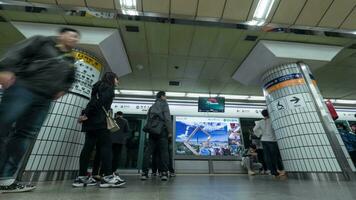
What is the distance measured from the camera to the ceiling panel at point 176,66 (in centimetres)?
547

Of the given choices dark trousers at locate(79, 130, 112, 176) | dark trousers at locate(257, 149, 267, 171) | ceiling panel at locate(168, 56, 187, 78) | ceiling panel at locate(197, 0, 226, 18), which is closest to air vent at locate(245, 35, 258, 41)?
ceiling panel at locate(197, 0, 226, 18)

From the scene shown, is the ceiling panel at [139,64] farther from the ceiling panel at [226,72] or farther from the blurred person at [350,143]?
the blurred person at [350,143]

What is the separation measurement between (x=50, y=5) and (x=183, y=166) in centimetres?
567

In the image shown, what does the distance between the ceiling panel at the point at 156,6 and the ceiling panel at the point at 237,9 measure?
108 cm

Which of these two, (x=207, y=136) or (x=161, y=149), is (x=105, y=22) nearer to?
(x=161, y=149)

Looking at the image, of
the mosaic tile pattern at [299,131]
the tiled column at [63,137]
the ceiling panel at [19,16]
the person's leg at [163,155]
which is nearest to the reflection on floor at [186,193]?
the person's leg at [163,155]

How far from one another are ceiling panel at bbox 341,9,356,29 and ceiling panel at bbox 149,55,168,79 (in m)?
3.81

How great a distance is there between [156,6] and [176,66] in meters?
2.28

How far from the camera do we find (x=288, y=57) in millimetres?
4699

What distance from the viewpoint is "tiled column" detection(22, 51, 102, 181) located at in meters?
3.46

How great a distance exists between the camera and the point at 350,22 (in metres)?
3.95

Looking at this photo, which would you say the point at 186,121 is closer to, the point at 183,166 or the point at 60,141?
the point at 183,166

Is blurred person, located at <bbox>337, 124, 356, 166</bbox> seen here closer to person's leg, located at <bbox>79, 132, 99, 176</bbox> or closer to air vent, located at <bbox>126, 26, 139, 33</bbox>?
air vent, located at <bbox>126, 26, 139, 33</bbox>

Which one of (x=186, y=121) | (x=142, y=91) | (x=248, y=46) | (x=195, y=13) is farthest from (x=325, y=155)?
(x=142, y=91)
